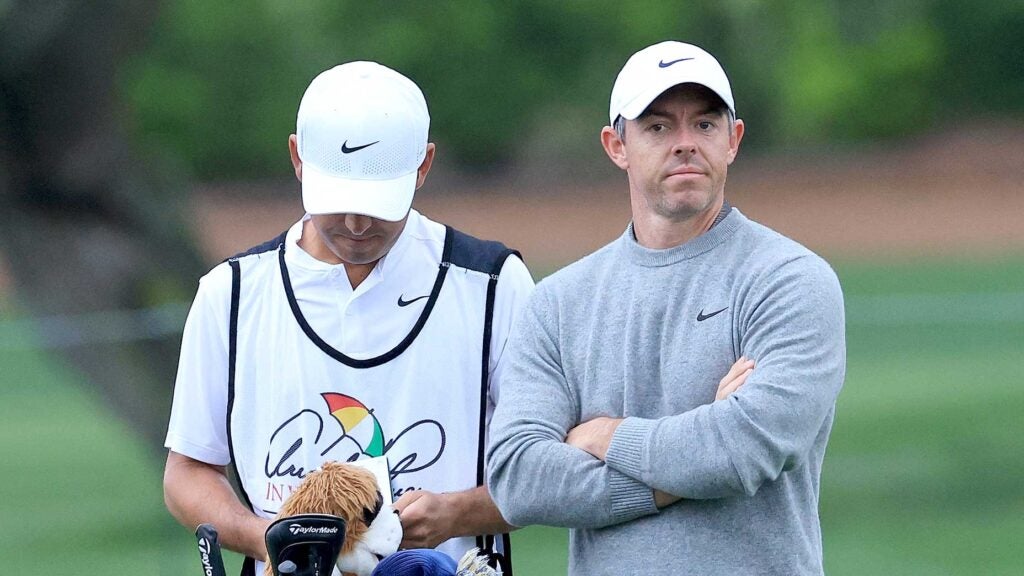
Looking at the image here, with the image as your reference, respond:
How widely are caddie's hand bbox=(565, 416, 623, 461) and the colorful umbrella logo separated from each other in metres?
0.36

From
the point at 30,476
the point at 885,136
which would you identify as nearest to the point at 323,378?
the point at 30,476

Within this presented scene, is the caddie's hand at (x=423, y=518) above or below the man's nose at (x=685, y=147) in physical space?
below

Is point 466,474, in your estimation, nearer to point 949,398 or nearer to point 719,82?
point 719,82

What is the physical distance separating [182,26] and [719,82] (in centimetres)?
3079

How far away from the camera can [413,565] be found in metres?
2.52

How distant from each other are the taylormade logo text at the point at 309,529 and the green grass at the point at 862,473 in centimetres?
549

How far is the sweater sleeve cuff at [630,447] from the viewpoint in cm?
274

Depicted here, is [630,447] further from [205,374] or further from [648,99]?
[205,374]

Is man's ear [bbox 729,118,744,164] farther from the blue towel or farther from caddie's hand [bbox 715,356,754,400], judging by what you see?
the blue towel

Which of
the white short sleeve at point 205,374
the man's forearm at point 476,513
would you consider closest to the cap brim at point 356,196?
the white short sleeve at point 205,374

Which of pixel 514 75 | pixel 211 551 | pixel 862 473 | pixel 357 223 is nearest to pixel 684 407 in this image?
pixel 357 223

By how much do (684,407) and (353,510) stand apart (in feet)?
2.06

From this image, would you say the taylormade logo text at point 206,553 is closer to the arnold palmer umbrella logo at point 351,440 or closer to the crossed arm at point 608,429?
the arnold palmer umbrella logo at point 351,440

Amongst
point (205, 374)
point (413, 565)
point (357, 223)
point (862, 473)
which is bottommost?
point (413, 565)
